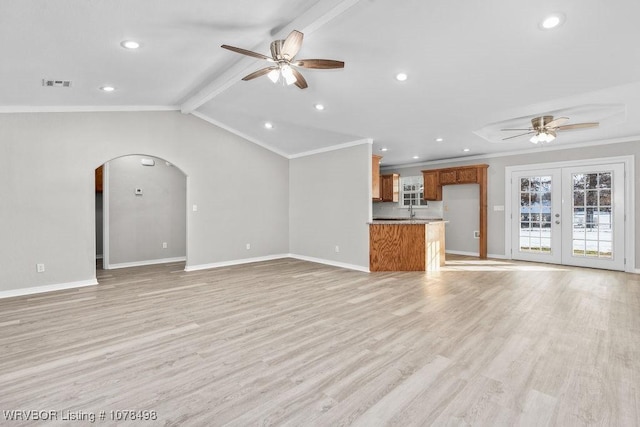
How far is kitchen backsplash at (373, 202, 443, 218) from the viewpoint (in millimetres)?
8586

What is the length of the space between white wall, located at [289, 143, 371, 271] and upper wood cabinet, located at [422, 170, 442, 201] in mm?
3109

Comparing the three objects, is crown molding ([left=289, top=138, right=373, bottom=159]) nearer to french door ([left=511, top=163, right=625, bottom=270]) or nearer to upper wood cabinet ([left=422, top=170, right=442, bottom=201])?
upper wood cabinet ([left=422, top=170, right=442, bottom=201])

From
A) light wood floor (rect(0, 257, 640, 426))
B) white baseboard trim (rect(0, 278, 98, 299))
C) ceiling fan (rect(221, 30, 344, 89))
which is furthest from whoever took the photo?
white baseboard trim (rect(0, 278, 98, 299))

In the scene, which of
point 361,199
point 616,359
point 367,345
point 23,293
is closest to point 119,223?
point 23,293

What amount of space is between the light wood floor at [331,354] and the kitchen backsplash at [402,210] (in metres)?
4.12

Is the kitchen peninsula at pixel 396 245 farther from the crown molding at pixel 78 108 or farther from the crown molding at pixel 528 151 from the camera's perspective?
the crown molding at pixel 78 108

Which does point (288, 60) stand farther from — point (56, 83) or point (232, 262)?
point (232, 262)

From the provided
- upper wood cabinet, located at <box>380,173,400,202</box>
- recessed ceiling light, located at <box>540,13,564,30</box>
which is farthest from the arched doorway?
recessed ceiling light, located at <box>540,13,564,30</box>

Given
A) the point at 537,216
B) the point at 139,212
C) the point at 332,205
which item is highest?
the point at 332,205

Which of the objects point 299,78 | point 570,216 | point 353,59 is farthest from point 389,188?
point 299,78

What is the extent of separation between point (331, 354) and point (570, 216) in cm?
648

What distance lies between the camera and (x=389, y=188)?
9055 millimetres

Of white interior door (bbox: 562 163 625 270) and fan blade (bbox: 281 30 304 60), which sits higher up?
fan blade (bbox: 281 30 304 60)

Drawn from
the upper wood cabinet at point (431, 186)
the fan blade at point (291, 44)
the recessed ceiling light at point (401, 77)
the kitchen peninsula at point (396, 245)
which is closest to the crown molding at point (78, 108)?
the fan blade at point (291, 44)
